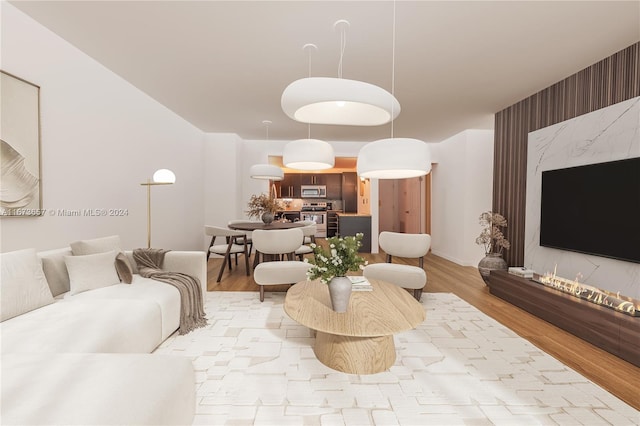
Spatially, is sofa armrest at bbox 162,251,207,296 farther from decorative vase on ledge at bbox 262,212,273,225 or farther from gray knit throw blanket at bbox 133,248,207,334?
decorative vase on ledge at bbox 262,212,273,225

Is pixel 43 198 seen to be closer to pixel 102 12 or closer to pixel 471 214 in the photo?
pixel 102 12

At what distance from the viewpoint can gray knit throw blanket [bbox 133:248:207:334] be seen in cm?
285

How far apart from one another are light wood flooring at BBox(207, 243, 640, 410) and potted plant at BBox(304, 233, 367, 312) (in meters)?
1.86

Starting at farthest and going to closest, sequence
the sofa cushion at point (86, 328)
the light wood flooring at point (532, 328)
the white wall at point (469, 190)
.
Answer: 1. the white wall at point (469, 190)
2. the light wood flooring at point (532, 328)
3. the sofa cushion at point (86, 328)

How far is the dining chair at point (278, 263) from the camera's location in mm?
3631

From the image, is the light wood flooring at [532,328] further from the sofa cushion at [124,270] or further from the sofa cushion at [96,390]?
the sofa cushion at [96,390]

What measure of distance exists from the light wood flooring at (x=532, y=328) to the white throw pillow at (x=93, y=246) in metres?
1.56

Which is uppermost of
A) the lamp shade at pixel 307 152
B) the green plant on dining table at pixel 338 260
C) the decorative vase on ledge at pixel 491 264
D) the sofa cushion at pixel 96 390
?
the lamp shade at pixel 307 152

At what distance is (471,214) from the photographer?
588cm

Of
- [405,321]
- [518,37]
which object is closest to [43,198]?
[405,321]

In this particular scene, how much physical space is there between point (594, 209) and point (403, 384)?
2.96 m

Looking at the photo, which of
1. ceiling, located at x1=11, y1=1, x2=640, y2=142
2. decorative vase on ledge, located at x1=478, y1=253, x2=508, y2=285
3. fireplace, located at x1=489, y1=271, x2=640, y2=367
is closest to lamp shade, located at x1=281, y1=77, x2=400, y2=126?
ceiling, located at x1=11, y1=1, x2=640, y2=142

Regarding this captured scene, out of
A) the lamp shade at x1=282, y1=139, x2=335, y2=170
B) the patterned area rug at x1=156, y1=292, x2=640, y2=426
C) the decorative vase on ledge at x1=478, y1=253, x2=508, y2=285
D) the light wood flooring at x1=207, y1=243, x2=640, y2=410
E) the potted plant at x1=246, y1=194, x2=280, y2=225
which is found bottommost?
the patterned area rug at x1=156, y1=292, x2=640, y2=426

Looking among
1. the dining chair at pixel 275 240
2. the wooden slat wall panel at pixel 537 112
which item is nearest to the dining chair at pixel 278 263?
the dining chair at pixel 275 240
